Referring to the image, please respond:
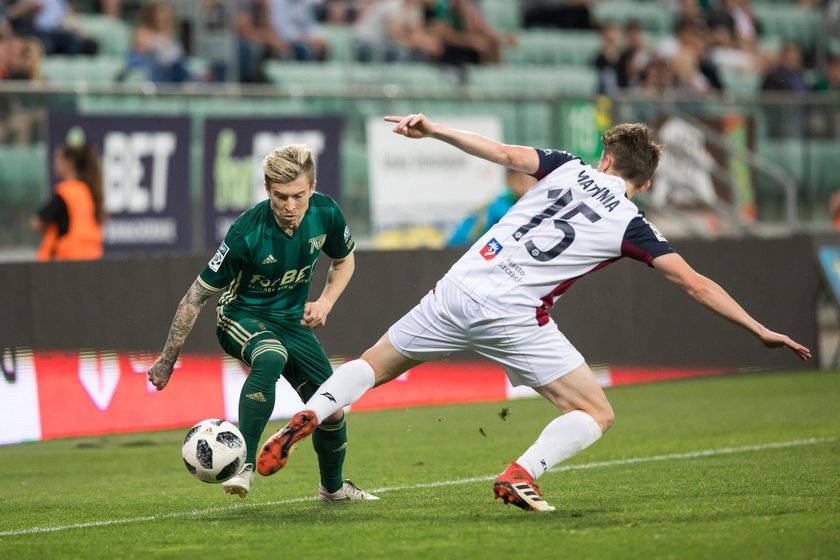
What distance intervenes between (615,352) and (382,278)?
275 centimetres

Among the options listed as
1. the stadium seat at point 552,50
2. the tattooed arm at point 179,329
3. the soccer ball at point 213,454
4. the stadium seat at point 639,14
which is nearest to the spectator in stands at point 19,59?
the stadium seat at point 552,50

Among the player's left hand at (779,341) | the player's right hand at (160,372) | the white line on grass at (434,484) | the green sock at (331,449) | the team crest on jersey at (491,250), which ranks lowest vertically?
the white line on grass at (434,484)

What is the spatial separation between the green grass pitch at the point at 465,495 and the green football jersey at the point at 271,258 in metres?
1.13

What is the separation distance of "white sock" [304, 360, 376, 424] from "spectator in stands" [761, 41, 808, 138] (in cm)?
1287

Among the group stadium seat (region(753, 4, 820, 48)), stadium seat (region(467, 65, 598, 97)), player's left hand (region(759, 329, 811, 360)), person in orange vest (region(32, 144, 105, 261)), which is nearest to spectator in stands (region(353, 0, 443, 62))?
stadium seat (region(467, 65, 598, 97))

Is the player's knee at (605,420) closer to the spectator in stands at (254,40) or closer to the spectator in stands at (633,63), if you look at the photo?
the spectator in stands at (254,40)

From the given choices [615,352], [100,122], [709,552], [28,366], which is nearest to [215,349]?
[28,366]

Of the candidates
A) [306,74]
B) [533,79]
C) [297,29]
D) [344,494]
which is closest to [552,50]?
[533,79]

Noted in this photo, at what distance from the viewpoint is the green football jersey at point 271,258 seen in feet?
24.5

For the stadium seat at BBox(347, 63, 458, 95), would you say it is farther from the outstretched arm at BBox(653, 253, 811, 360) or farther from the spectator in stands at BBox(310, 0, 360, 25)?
the outstretched arm at BBox(653, 253, 811, 360)

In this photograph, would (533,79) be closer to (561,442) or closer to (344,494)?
(344,494)

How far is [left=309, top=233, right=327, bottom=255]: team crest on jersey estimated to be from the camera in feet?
25.4

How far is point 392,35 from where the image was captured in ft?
61.9

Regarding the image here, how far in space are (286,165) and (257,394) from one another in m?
1.19
